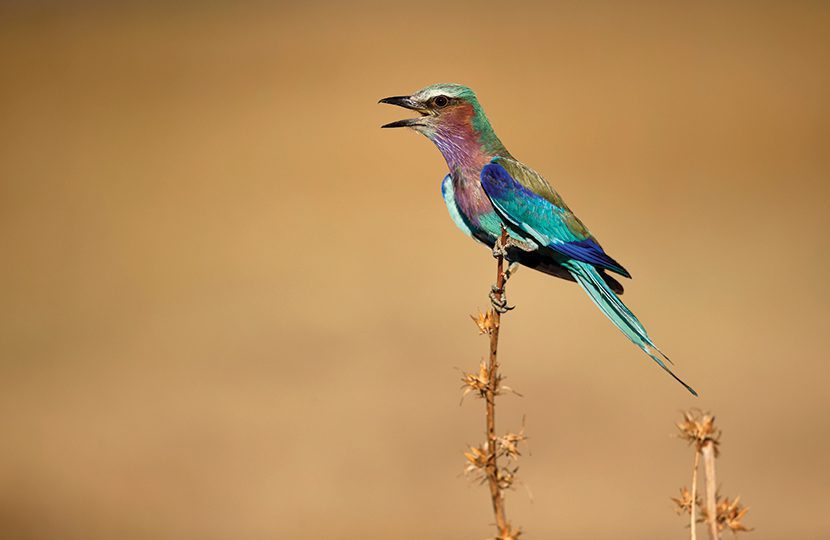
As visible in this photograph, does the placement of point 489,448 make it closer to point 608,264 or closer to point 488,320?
point 488,320

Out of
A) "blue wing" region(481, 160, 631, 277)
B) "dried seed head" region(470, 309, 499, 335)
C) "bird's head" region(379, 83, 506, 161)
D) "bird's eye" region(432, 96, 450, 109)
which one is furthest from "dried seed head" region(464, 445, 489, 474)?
"bird's eye" region(432, 96, 450, 109)

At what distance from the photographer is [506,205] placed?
260 centimetres

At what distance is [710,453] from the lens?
158 centimetres

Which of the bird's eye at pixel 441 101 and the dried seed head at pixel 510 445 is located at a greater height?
the bird's eye at pixel 441 101

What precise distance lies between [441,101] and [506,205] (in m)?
0.41

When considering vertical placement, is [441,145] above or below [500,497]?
above

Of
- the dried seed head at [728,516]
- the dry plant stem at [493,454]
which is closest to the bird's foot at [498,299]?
the dry plant stem at [493,454]

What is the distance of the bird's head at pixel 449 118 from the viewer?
2746 mm

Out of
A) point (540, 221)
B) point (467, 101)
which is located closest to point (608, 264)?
point (540, 221)

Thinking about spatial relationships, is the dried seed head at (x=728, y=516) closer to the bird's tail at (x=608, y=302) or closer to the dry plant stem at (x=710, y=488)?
the dry plant stem at (x=710, y=488)

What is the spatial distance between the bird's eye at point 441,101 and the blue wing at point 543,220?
0.89ft

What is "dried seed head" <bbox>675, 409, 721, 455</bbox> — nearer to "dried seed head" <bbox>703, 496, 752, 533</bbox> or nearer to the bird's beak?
"dried seed head" <bbox>703, 496, 752, 533</bbox>

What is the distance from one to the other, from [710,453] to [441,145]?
1434 mm

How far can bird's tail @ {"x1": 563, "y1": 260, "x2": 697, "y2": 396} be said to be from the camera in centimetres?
249
